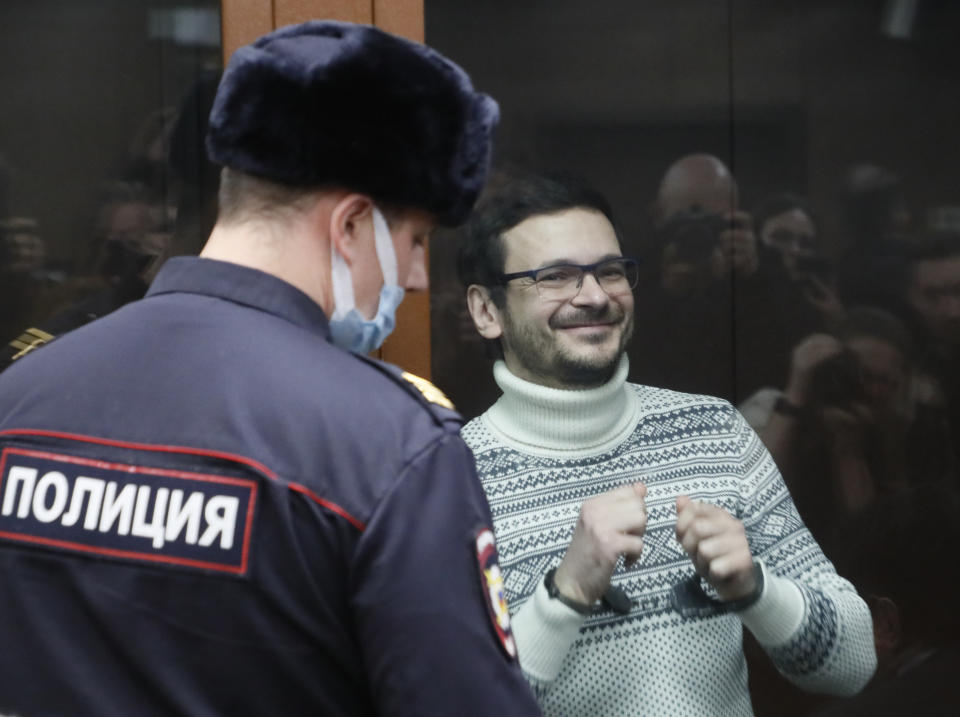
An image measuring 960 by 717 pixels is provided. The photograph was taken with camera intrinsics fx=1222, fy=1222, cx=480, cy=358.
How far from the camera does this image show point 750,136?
286cm

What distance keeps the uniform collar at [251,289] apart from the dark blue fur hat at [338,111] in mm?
101

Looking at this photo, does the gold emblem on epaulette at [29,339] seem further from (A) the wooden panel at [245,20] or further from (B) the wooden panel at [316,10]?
(B) the wooden panel at [316,10]

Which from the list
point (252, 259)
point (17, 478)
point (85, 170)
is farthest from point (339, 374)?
point (85, 170)

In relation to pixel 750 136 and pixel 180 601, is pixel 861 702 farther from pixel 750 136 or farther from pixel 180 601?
pixel 180 601

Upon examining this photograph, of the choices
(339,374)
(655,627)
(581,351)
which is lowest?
(655,627)

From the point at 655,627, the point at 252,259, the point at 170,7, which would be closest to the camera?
the point at 252,259

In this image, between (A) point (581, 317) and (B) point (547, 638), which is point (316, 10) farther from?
(B) point (547, 638)

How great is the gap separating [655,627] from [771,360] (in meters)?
1.05

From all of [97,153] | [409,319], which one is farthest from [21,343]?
[409,319]

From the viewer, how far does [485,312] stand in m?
2.34

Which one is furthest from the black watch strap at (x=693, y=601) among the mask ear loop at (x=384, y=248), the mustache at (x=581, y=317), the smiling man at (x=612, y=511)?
the mask ear loop at (x=384, y=248)

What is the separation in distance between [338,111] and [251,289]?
0.67 feet

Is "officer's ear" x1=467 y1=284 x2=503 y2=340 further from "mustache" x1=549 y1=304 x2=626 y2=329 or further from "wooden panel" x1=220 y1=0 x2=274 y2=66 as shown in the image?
"wooden panel" x1=220 y1=0 x2=274 y2=66

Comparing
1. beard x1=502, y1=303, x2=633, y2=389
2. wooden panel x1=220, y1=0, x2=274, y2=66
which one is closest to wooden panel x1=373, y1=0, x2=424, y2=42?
wooden panel x1=220, y1=0, x2=274, y2=66
